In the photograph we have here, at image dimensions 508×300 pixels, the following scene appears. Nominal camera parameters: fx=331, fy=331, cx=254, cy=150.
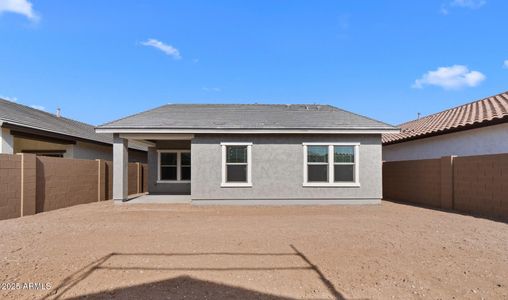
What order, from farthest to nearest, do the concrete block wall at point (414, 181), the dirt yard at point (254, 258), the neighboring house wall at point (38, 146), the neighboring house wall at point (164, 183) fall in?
1. the neighboring house wall at point (164, 183)
2. the neighboring house wall at point (38, 146)
3. the concrete block wall at point (414, 181)
4. the dirt yard at point (254, 258)

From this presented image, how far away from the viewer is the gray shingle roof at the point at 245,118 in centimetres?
1395

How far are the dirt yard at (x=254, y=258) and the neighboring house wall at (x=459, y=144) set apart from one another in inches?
160

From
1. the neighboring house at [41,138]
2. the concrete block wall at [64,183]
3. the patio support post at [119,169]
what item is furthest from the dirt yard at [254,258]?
the neighboring house at [41,138]

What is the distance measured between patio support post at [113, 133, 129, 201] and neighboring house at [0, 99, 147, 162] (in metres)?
3.89

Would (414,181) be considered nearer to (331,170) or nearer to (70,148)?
(331,170)

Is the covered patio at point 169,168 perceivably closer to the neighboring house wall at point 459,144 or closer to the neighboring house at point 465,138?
the neighboring house at point 465,138

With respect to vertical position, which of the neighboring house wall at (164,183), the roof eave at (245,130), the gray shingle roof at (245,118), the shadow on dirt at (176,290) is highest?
the gray shingle roof at (245,118)

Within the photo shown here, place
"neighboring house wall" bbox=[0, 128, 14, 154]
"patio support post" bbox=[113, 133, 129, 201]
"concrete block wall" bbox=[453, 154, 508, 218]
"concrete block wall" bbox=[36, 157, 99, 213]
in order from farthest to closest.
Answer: "patio support post" bbox=[113, 133, 129, 201] → "neighboring house wall" bbox=[0, 128, 14, 154] → "concrete block wall" bbox=[36, 157, 99, 213] → "concrete block wall" bbox=[453, 154, 508, 218]

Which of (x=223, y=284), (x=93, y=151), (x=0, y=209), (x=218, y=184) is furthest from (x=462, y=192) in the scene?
(x=93, y=151)

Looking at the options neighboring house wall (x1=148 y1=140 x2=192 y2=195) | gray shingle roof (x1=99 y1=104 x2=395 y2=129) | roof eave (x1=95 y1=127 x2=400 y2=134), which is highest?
gray shingle roof (x1=99 y1=104 x2=395 y2=129)

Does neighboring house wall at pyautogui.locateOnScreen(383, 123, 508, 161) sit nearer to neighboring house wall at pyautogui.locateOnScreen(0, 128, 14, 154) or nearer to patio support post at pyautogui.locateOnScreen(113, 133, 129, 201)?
patio support post at pyautogui.locateOnScreen(113, 133, 129, 201)

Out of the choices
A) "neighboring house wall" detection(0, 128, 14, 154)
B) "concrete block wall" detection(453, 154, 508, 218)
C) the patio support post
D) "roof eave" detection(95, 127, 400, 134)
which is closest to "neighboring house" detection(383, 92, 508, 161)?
"concrete block wall" detection(453, 154, 508, 218)

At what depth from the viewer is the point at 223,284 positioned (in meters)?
4.74

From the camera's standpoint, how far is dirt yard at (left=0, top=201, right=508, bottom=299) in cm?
456
